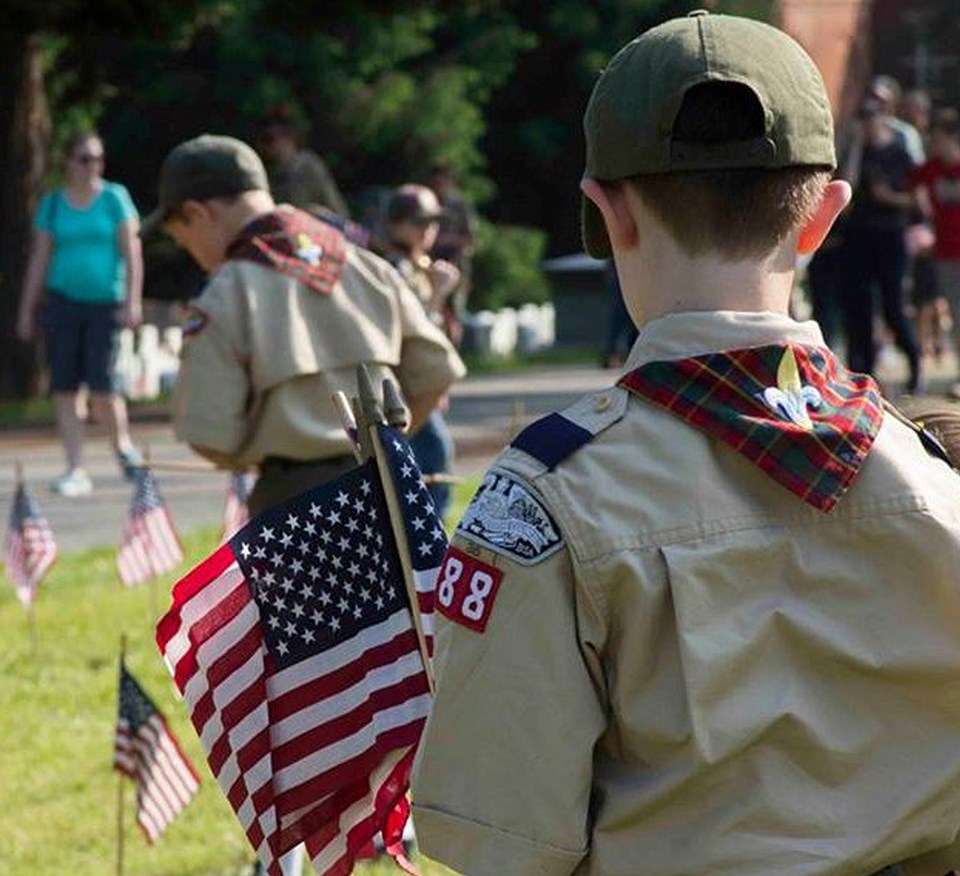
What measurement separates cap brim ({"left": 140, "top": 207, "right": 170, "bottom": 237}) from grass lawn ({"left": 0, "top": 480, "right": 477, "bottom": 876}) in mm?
1633

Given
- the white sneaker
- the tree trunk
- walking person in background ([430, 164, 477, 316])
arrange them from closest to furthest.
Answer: the white sneaker
walking person in background ([430, 164, 477, 316])
the tree trunk

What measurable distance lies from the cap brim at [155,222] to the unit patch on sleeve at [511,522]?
4.02 m

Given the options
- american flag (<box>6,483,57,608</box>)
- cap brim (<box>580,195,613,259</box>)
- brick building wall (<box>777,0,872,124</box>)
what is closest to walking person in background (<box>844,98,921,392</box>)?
american flag (<box>6,483,57,608</box>)

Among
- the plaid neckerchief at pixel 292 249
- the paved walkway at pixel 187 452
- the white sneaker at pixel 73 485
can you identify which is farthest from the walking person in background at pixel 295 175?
the plaid neckerchief at pixel 292 249

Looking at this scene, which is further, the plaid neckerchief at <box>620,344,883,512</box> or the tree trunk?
the tree trunk

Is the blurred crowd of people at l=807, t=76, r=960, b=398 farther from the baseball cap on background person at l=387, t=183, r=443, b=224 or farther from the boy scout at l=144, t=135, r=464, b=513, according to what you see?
the boy scout at l=144, t=135, r=464, b=513

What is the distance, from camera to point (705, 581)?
2.83 meters

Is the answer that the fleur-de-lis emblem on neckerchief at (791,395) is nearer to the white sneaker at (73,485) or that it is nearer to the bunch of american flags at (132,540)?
the bunch of american flags at (132,540)

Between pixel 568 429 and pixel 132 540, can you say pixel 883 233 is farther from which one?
pixel 568 429

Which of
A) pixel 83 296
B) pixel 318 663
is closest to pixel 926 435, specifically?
pixel 318 663

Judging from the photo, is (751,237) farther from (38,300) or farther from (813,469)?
(38,300)

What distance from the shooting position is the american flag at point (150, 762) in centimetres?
682

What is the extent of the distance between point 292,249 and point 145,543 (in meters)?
3.88

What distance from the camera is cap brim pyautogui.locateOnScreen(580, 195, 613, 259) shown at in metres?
3.12
